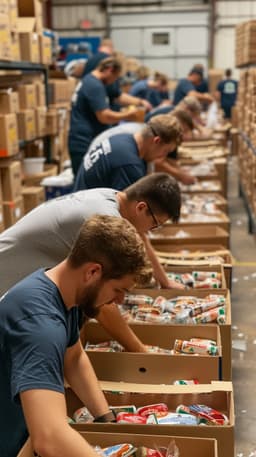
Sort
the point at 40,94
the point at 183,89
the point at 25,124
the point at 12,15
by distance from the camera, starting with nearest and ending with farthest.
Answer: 1. the point at 12,15
2. the point at 25,124
3. the point at 40,94
4. the point at 183,89

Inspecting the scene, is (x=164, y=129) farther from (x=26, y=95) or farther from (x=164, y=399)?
(x=26, y=95)

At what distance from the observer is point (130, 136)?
4.05 meters

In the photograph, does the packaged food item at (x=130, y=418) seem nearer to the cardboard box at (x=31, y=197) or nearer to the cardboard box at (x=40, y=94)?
the cardboard box at (x=31, y=197)

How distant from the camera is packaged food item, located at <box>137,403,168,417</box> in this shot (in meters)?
2.59

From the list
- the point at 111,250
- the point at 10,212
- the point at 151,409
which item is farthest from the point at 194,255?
the point at 111,250

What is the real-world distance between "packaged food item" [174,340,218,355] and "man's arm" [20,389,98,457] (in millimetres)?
1327

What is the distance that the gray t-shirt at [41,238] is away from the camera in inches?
111

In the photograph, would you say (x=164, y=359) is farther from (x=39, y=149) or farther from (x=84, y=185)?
(x=39, y=149)

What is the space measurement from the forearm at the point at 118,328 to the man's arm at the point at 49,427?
116 cm

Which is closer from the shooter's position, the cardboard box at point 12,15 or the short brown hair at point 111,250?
the short brown hair at point 111,250

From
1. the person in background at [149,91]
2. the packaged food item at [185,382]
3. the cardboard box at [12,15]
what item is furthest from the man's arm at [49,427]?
the person in background at [149,91]

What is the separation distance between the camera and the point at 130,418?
8.25ft

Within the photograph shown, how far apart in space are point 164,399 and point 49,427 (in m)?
1.06

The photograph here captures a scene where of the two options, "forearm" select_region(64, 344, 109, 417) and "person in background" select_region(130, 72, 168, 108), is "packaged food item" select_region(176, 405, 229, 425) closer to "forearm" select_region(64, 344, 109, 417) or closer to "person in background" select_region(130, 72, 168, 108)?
"forearm" select_region(64, 344, 109, 417)
